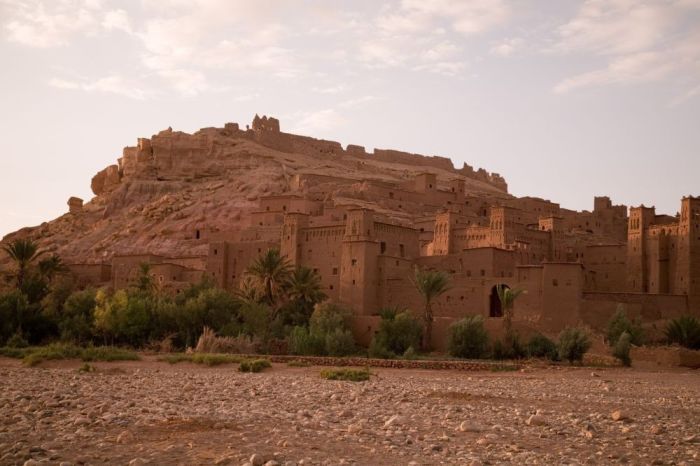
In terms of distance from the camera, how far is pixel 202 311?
36.7 meters

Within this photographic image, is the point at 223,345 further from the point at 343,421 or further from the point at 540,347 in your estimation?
the point at 343,421

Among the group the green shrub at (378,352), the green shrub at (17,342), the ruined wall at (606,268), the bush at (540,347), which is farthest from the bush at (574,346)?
the green shrub at (17,342)

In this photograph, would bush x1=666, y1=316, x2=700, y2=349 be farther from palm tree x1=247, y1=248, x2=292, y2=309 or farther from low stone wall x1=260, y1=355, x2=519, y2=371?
palm tree x1=247, y1=248, x2=292, y2=309

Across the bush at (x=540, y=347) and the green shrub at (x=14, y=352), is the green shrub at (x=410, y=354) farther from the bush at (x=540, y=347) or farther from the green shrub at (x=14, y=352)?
the green shrub at (x=14, y=352)

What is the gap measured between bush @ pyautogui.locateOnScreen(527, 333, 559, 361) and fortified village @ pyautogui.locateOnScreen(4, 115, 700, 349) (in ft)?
4.99

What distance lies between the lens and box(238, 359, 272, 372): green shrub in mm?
25156

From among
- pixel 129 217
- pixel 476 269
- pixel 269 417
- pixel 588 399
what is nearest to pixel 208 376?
→ pixel 269 417

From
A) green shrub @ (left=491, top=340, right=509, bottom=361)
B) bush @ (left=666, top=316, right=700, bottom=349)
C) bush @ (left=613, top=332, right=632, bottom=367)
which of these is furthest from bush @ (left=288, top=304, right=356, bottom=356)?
bush @ (left=666, top=316, right=700, bottom=349)

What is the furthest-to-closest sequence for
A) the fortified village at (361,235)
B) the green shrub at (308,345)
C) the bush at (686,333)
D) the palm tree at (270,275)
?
the palm tree at (270,275) → the fortified village at (361,235) → the bush at (686,333) → the green shrub at (308,345)

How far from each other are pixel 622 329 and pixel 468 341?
7107 mm

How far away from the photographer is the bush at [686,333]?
33188mm

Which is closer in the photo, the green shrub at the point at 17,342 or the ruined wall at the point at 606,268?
the green shrub at the point at 17,342

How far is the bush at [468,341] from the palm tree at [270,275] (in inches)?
413

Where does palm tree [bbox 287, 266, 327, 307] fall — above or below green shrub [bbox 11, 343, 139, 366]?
above
